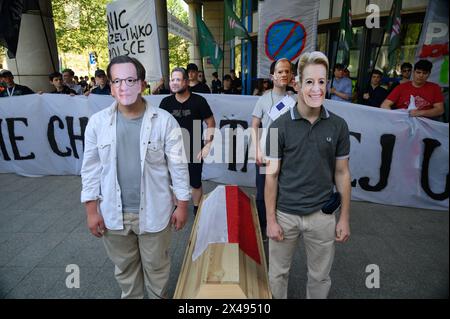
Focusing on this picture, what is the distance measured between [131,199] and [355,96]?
8.49 metres

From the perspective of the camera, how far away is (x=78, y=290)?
2996 millimetres

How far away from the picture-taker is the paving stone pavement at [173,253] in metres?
2.97

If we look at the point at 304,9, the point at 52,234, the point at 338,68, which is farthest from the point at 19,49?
the point at 338,68

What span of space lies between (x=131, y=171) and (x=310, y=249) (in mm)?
1392

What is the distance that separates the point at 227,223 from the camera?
2.52 meters

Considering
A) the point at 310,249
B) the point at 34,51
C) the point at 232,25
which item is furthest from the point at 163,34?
the point at 310,249

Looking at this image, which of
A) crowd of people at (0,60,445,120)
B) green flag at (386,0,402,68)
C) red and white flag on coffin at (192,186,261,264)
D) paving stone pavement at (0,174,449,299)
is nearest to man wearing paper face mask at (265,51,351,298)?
red and white flag on coffin at (192,186,261,264)

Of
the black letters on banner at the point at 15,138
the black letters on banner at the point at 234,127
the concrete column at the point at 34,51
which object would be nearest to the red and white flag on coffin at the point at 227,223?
the black letters on banner at the point at 234,127

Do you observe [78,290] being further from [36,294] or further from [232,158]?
[232,158]

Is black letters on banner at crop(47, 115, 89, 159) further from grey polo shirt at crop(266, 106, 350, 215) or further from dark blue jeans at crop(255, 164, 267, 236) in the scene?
grey polo shirt at crop(266, 106, 350, 215)

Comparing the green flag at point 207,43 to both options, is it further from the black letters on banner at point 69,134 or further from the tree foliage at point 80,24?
the tree foliage at point 80,24

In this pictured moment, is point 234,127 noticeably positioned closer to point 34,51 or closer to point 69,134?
point 69,134

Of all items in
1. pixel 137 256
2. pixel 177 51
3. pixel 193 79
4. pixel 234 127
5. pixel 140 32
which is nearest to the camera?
pixel 137 256

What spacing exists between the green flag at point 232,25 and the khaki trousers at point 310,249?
542 cm
